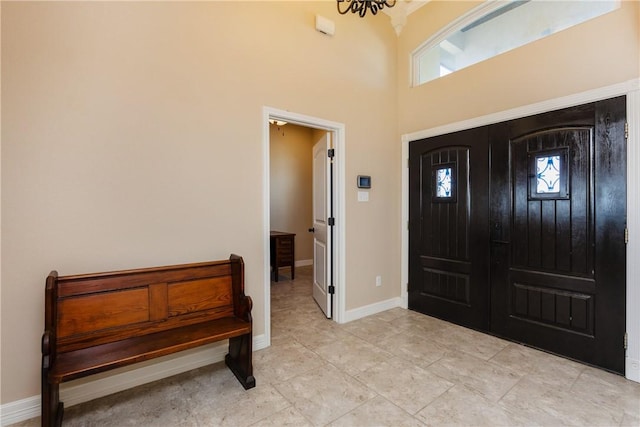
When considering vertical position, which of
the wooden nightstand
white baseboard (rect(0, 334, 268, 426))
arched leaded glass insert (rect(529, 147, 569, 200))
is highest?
arched leaded glass insert (rect(529, 147, 569, 200))

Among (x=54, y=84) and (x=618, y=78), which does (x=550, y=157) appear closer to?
(x=618, y=78)

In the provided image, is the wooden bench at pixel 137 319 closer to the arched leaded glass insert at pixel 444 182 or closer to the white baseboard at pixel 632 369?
the arched leaded glass insert at pixel 444 182

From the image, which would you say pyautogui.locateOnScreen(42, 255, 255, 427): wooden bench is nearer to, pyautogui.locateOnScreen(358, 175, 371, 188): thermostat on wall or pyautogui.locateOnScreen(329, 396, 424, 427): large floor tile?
pyautogui.locateOnScreen(329, 396, 424, 427): large floor tile

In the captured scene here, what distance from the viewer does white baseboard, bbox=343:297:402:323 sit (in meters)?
3.41

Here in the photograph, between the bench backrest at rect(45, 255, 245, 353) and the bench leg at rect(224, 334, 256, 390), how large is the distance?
0.21 m

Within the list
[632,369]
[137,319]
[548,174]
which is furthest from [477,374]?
[137,319]

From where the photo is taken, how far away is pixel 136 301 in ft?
6.69

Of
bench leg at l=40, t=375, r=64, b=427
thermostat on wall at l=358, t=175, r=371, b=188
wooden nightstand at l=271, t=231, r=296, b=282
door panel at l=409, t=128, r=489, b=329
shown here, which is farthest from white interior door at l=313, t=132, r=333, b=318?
bench leg at l=40, t=375, r=64, b=427

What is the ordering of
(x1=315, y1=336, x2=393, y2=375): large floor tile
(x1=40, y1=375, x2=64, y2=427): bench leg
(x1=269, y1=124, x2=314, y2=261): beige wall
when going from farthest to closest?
1. (x1=269, y1=124, x2=314, y2=261): beige wall
2. (x1=315, y1=336, x2=393, y2=375): large floor tile
3. (x1=40, y1=375, x2=64, y2=427): bench leg

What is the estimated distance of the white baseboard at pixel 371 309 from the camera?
134 inches

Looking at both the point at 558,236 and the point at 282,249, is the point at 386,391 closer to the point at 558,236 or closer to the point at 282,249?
the point at 558,236

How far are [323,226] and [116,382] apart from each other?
2.33m

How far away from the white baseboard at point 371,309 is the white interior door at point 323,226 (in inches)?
9.2

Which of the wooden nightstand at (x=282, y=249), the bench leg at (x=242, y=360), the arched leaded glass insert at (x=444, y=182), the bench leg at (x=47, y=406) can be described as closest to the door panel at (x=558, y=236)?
the arched leaded glass insert at (x=444, y=182)
